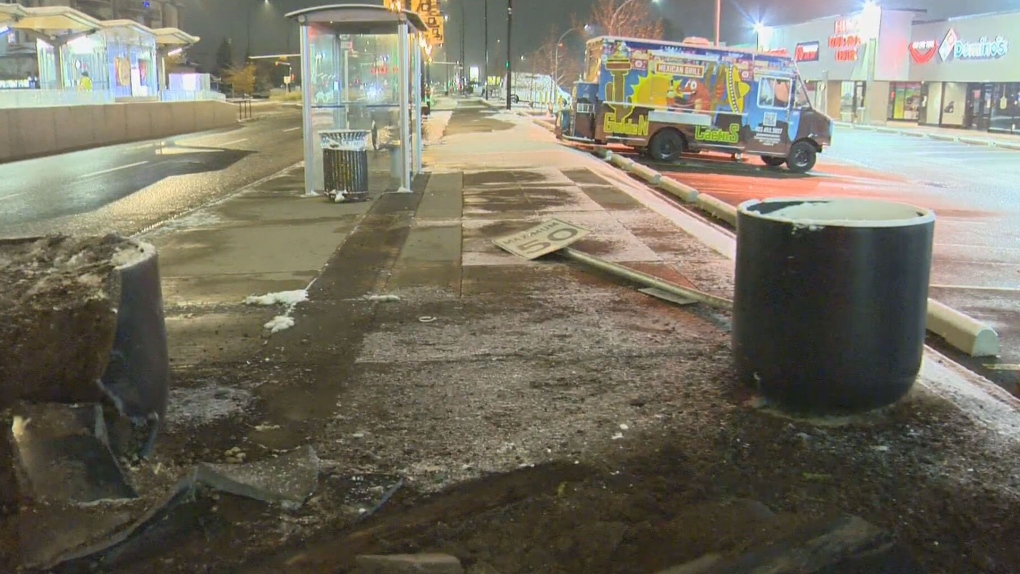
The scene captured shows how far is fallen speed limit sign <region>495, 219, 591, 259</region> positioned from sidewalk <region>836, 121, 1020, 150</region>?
1093 inches

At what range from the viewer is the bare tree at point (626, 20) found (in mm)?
63188

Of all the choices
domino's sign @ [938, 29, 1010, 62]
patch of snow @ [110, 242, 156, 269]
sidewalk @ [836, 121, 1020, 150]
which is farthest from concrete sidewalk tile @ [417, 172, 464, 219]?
domino's sign @ [938, 29, 1010, 62]

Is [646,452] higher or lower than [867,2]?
lower

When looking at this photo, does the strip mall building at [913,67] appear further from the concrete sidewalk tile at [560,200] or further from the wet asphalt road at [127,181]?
the concrete sidewalk tile at [560,200]

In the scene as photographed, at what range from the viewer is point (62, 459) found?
11.8 ft

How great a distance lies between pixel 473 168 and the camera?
18375 mm

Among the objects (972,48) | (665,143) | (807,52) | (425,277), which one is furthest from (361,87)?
(807,52)

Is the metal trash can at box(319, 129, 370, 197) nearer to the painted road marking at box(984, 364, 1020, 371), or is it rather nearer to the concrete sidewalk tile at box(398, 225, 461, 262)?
the concrete sidewalk tile at box(398, 225, 461, 262)

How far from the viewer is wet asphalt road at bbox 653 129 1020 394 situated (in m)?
8.07

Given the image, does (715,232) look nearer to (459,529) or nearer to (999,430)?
(999,430)

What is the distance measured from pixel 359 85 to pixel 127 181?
5.09 meters

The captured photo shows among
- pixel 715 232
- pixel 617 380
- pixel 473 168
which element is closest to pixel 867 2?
pixel 473 168

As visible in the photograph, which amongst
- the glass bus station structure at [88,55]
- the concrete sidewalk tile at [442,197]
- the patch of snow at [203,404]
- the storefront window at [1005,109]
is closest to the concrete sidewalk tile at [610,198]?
the concrete sidewalk tile at [442,197]

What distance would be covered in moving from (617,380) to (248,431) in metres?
2.09
